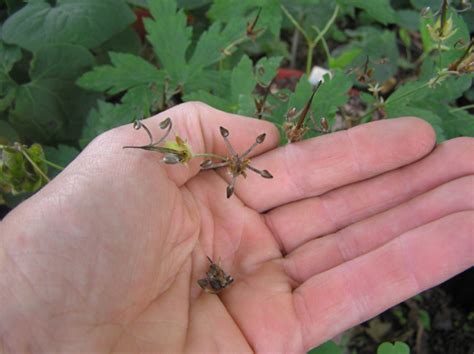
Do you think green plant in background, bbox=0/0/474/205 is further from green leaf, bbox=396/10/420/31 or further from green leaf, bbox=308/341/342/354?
green leaf, bbox=308/341/342/354

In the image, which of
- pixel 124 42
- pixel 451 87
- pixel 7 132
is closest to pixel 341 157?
pixel 451 87

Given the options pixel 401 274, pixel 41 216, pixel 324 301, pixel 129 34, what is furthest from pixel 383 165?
pixel 129 34

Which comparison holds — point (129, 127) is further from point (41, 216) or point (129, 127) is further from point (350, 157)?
point (350, 157)

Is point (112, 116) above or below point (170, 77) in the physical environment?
below

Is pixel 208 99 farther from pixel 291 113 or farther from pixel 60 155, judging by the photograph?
pixel 60 155

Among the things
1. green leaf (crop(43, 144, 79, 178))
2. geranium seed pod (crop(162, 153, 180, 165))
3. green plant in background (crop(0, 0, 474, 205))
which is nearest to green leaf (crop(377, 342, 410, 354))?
green plant in background (crop(0, 0, 474, 205))

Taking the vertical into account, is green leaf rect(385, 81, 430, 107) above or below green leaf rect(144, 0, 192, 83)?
below
